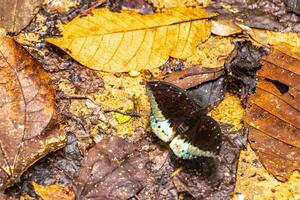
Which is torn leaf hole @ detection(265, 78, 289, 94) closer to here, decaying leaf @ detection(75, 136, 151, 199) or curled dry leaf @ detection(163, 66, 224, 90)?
curled dry leaf @ detection(163, 66, 224, 90)

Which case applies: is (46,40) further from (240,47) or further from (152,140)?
(240,47)

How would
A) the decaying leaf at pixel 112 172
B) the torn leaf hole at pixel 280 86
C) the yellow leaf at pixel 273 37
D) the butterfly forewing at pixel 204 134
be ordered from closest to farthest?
the butterfly forewing at pixel 204 134, the decaying leaf at pixel 112 172, the torn leaf hole at pixel 280 86, the yellow leaf at pixel 273 37

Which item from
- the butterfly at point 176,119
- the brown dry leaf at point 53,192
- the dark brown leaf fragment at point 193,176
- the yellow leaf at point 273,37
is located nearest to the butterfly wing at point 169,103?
the butterfly at point 176,119

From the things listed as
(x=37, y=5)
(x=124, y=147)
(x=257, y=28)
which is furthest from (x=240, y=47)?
(x=37, y=5)

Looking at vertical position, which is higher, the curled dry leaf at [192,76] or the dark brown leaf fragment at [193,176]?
the curled dry leaf at [192,76]

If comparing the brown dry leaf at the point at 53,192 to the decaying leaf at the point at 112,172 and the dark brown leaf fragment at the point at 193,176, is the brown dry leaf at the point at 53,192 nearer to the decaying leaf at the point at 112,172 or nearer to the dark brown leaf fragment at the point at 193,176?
the decaying leaf at the point at 112,172

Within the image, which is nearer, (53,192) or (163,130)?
(53,192)

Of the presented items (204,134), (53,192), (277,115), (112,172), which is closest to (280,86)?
(277,115)

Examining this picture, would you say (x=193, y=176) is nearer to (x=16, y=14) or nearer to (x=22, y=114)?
(x=22, y=114)
